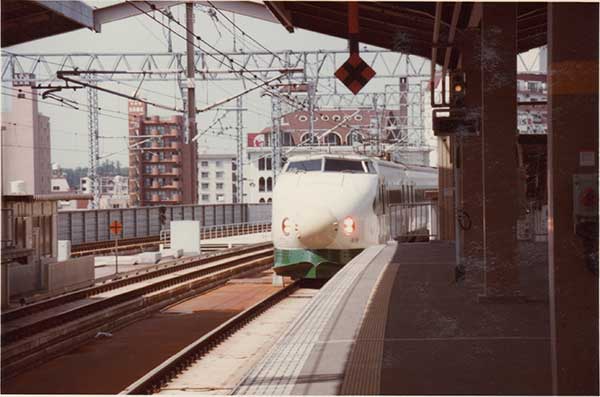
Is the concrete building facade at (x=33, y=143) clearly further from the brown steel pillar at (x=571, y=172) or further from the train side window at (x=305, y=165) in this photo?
the brown steel pillar at (x=571, y=172)

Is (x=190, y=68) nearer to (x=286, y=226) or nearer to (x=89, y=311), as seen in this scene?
(x=286, y=226)

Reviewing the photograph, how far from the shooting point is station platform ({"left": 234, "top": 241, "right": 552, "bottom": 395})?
20.6ft

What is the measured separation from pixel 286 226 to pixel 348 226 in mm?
1379

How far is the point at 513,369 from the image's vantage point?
265 inches

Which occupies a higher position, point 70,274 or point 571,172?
point 571,172

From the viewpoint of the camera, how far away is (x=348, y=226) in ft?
60.1

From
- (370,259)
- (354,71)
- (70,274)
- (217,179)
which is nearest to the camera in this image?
(354,71)

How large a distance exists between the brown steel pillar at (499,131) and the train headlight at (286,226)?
27.3 feet

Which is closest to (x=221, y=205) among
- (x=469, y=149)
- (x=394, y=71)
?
(x=394, y=71)

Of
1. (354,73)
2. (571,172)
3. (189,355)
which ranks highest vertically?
(354,73)

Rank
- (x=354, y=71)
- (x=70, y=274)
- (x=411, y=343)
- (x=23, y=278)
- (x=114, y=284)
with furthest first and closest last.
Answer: (x=114, y=284)
(x=70, y=274)
(x=23, y=278)
(x=354, y=71)
(x=411, y=343)

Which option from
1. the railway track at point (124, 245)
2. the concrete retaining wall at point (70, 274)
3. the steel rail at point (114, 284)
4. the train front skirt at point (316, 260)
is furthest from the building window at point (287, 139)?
the train front skirt at point (316, 260)

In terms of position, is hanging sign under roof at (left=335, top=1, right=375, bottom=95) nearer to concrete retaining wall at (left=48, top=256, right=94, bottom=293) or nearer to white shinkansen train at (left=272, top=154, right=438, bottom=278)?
white shinkansen train at (left=272, top=154, right=438, bottom=278)

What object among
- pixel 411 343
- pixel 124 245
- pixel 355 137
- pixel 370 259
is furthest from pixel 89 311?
pixel 355 137
